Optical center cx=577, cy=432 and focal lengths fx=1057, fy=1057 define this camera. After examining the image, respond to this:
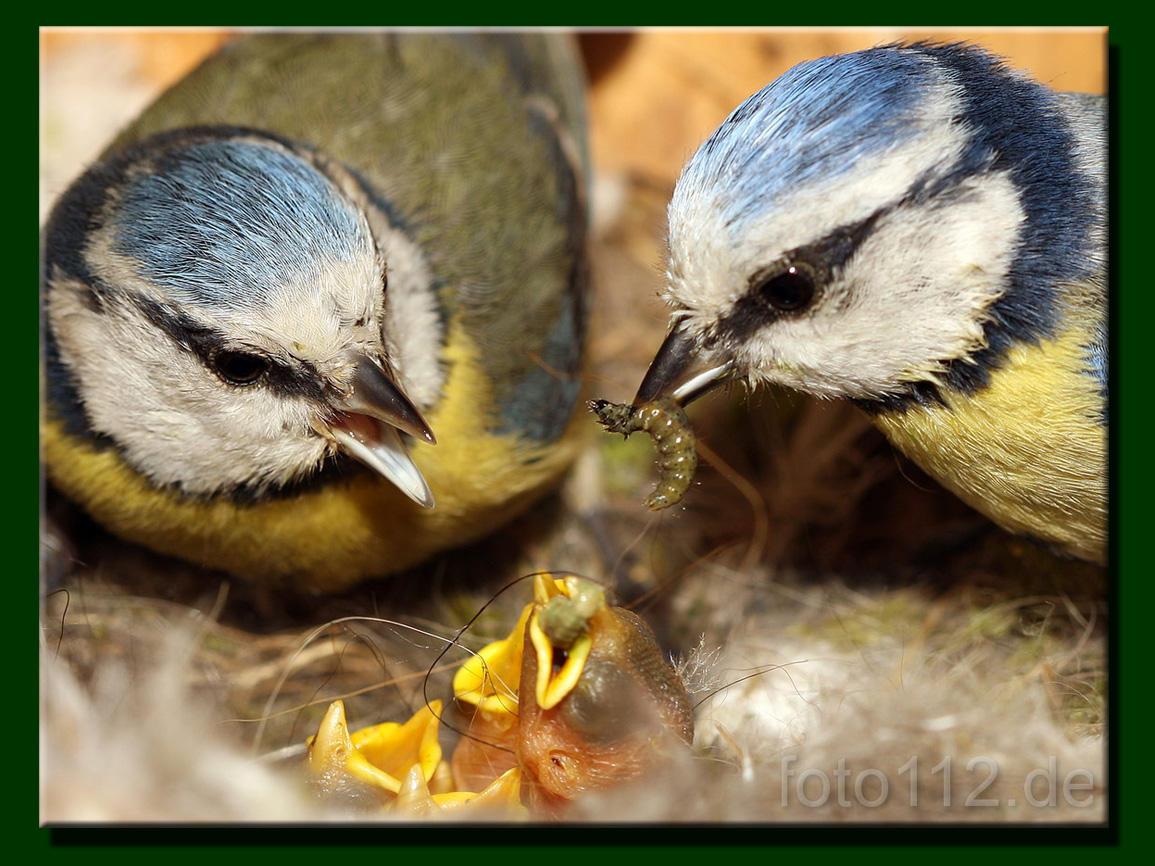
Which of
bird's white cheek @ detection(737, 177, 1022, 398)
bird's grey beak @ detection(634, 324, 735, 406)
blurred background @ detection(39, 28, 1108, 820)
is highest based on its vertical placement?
bird's white cheek @ detection(737, 177, 1022, 398)

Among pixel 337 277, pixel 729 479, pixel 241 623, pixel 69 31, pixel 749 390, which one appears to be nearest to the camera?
pixel 337 277

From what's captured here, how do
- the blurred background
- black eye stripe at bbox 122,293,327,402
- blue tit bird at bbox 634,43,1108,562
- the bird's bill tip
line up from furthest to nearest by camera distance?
1. the blurred background
2. the bird's bill tip
3. black eye stripe at bbox 122,293,327,402
4. blue tit bird at bbox 634,43,1108,562

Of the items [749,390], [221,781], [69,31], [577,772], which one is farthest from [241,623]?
[69,31]

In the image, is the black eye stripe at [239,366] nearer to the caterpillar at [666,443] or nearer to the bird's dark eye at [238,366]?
the bird's dark eye at [238,366]

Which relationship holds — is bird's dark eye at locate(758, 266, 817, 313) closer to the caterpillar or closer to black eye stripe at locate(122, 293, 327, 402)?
the caterpillar

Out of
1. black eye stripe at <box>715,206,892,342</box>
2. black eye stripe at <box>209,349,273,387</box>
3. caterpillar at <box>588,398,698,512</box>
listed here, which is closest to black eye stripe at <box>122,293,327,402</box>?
black eye stripe at <box>209,349,273,387</box>

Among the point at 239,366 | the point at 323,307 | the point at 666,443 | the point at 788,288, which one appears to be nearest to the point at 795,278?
the point at 788,288

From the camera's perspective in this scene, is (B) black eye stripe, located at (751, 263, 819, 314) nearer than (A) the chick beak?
Yes

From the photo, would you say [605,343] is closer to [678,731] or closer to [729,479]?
[729,479]

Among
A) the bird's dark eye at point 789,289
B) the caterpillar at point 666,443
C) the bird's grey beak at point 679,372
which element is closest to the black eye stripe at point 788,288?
the bird's dark eye at point 789,289
